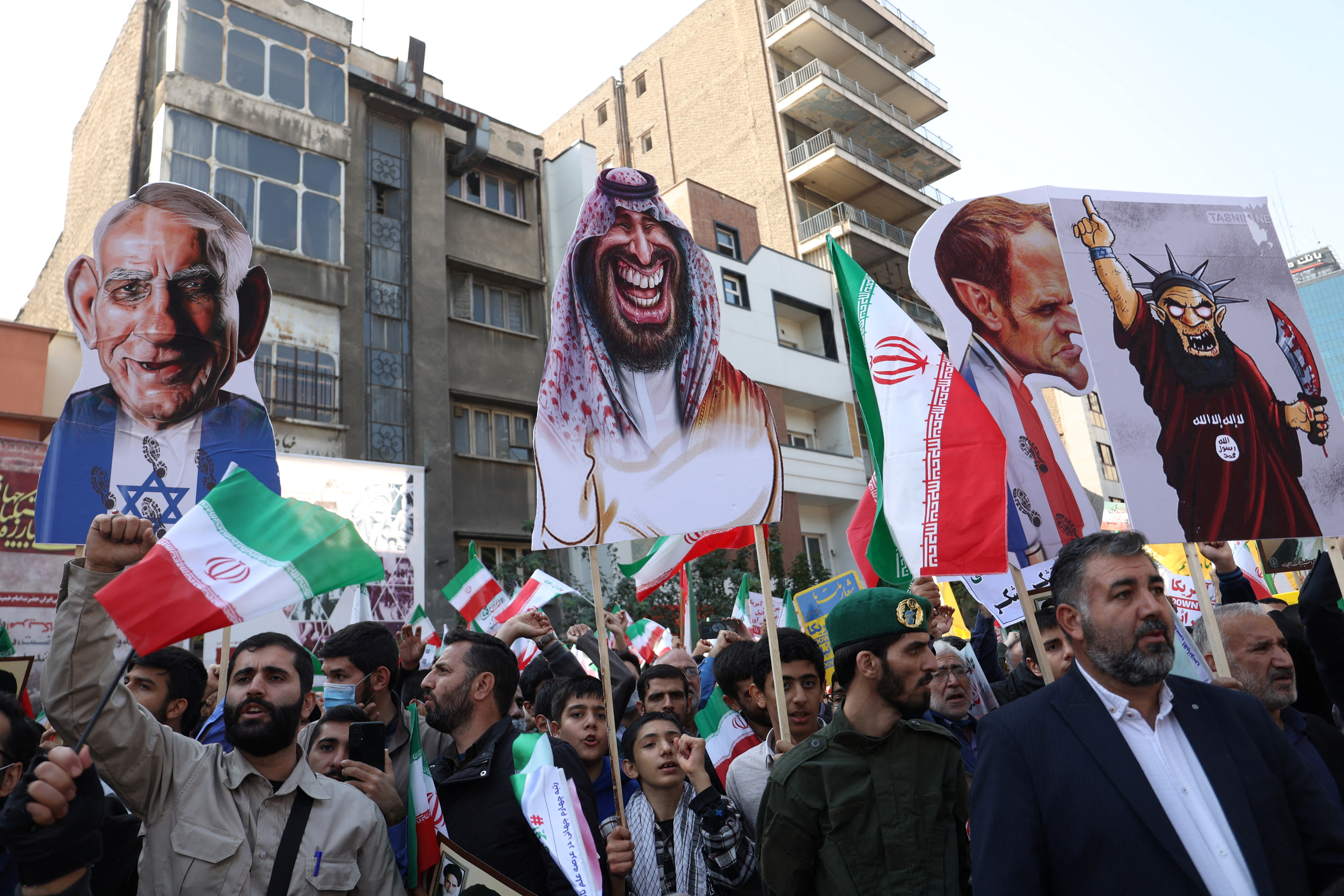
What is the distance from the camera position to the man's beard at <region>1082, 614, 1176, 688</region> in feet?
8.20

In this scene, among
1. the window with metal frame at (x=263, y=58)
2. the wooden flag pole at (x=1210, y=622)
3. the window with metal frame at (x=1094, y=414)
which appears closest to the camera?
the wooden flag pole at (x=1210, y=622)

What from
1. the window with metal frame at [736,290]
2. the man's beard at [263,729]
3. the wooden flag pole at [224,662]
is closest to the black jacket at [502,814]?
the man's beard at [263,729]

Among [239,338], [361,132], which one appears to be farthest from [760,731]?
[361,132]

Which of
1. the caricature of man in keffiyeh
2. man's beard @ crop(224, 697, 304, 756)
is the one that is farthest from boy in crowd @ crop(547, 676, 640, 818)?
man's beard @ crop(224, 697, 304, 756)

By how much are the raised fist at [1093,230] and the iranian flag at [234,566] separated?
4066mm

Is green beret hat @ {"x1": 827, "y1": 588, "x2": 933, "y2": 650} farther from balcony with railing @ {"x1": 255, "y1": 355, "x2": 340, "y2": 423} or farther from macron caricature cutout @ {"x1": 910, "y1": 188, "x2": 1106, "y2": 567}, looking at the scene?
balcony with railing @ {"x1": 255, "y1": 355, "x2": 340, "y2": 423}

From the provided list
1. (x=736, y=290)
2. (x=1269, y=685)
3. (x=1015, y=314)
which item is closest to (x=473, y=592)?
(x=1015, y=314)

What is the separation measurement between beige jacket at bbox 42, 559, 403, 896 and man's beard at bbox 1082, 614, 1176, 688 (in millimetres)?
2352

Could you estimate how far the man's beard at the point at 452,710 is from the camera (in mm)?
4043

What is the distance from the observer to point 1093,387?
17.0ft

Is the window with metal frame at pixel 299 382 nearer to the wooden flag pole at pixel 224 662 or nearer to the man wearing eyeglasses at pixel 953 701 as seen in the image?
the wooden flag pole at pixel 224 662

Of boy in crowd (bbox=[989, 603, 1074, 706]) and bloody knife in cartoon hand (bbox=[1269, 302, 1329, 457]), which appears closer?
boy in crowd (bbox=[989, 603, 1074, 706])

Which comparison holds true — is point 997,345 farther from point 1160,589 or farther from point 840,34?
point 840,34

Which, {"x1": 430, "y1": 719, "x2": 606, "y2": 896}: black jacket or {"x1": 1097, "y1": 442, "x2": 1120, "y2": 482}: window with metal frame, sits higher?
{"x1": 1097, "y1": 442, "x2": 1120, "y2": 482}: window with metal frame
